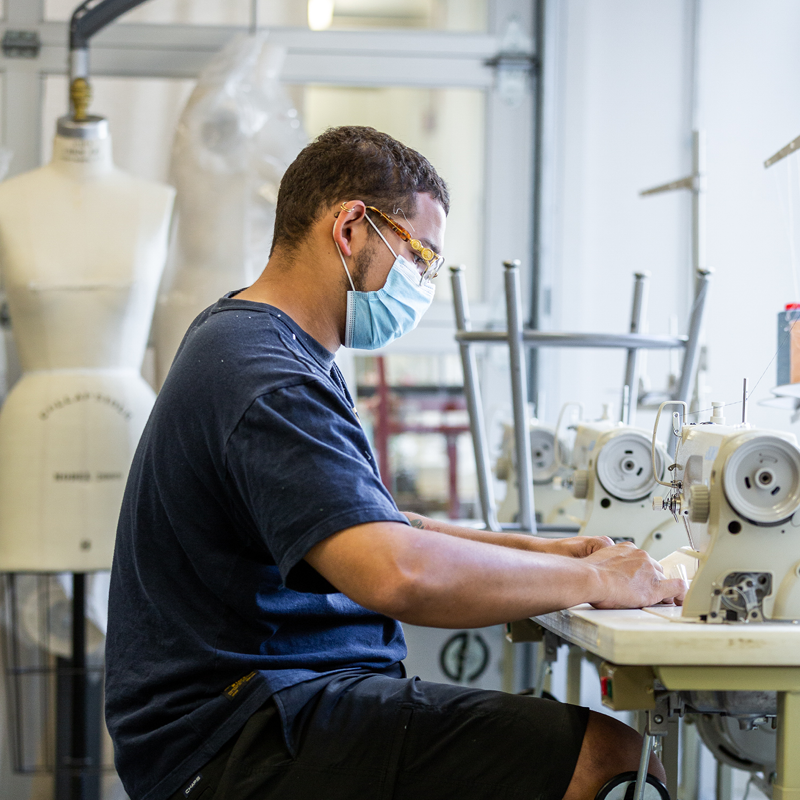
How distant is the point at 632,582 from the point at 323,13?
108 inches

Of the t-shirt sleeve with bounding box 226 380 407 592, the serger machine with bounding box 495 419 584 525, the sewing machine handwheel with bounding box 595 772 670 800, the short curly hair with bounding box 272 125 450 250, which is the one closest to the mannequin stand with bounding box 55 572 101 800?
the serger machine with bounding box 495 419 584 525

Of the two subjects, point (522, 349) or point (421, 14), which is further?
point (421, 14)

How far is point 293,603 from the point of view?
1.13m

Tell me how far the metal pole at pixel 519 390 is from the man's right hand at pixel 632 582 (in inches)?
30.7

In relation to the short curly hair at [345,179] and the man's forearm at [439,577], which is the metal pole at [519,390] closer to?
the short curly hair at [345,179]

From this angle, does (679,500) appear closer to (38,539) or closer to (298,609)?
(298,609)

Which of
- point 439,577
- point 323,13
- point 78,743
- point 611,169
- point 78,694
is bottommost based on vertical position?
point 78,743

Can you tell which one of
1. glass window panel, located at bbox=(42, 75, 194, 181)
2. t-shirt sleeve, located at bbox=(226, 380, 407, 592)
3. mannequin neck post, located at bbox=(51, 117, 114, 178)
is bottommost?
t-shirt sleeve, located at bbox=(226, 380, 407, 592)

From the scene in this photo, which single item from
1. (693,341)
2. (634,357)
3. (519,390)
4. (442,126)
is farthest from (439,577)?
(442,126)

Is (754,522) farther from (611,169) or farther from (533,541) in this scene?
(611,169)

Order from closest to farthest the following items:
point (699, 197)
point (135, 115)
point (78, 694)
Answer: point (699, 197) → point (78, 694) → point (135, 115)

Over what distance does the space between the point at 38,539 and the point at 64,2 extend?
6.27 feet

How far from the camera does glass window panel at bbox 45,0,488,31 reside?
3.28m

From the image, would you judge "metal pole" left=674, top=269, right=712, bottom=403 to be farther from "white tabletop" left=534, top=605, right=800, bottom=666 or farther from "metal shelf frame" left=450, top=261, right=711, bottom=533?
"white tabletop" left=534, top=605, right=800, bottom=666
